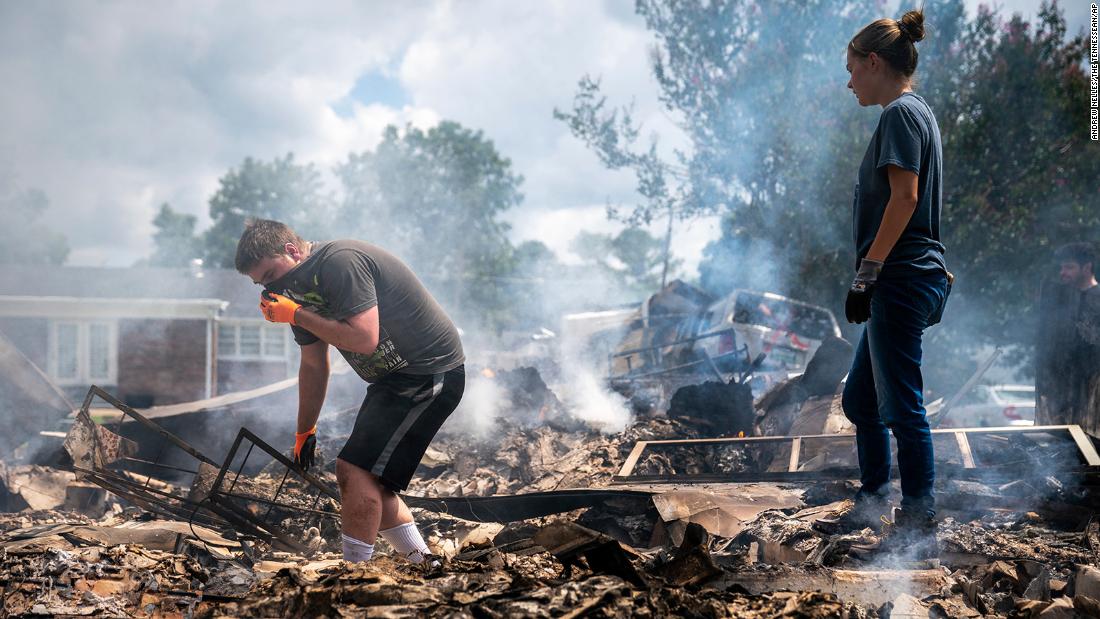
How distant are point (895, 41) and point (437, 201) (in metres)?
44.5

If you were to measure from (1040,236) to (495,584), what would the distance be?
46.4 feet

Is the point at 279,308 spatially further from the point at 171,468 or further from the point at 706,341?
the point at 706,341

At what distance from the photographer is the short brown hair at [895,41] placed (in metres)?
2.89

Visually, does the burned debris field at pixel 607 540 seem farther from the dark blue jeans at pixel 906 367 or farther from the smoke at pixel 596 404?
the smoke at pixel 596 404

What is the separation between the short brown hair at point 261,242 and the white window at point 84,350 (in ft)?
70.6

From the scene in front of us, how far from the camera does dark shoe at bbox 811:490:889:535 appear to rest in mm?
3012

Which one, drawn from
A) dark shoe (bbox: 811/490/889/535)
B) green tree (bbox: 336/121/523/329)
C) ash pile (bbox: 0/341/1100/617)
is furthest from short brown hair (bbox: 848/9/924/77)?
green tree (bbox: 336/121/523/329)

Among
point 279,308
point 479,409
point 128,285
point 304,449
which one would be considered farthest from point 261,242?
point 128,285

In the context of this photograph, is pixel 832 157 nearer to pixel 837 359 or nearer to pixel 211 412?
pixel 837 359

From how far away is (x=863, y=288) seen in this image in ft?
9.19

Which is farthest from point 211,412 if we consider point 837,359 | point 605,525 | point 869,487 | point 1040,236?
point 1040,236

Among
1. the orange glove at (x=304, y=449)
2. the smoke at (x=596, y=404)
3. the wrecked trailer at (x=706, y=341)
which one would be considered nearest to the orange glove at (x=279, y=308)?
the orange glove at (x=304, y=449)

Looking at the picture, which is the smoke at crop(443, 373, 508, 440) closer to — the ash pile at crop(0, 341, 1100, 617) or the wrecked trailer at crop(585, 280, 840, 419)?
the ash pile at crop(0, 341, 1100, 617)

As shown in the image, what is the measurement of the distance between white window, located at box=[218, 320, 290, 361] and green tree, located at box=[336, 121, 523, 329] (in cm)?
1529
